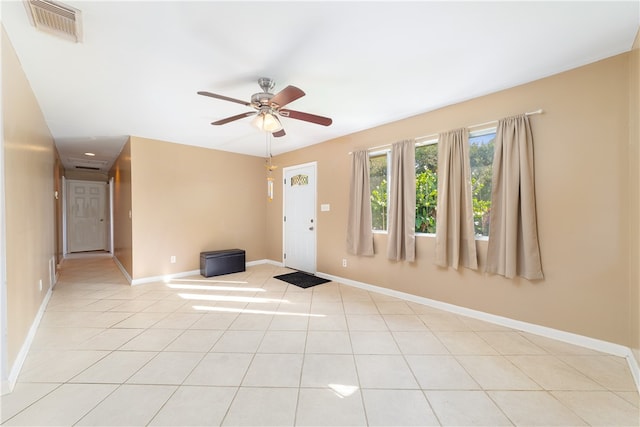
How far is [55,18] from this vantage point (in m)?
1.60

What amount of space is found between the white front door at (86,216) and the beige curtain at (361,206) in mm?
7793

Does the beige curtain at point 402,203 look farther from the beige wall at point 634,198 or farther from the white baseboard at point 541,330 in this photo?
the beige wall at point 634,198

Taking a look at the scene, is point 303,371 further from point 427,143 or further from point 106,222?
point 106,222


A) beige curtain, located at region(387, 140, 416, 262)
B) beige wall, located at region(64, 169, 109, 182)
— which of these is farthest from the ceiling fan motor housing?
beige wall, located at region(64, 169, 109, 182)

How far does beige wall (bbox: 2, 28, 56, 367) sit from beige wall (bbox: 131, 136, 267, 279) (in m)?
1.31

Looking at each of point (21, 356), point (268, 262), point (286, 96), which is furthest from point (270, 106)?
point (268, 262)

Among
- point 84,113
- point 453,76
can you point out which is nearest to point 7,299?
point 84,113

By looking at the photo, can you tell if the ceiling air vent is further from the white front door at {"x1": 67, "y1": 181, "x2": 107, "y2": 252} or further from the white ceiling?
the white front door at {"x1": 67, "y1": 181, "x2": 107, "y2": 252}

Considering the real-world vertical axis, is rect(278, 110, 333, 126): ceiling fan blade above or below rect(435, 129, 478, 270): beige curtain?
above

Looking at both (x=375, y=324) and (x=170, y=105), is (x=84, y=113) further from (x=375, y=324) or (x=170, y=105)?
(x=375, y=324)

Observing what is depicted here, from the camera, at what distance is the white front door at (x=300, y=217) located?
15.3 feet

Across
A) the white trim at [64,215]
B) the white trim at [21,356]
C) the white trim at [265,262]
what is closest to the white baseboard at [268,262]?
the white trim at [265,262]

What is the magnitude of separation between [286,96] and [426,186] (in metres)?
2.14

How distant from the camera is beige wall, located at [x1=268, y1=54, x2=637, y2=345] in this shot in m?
2.05
